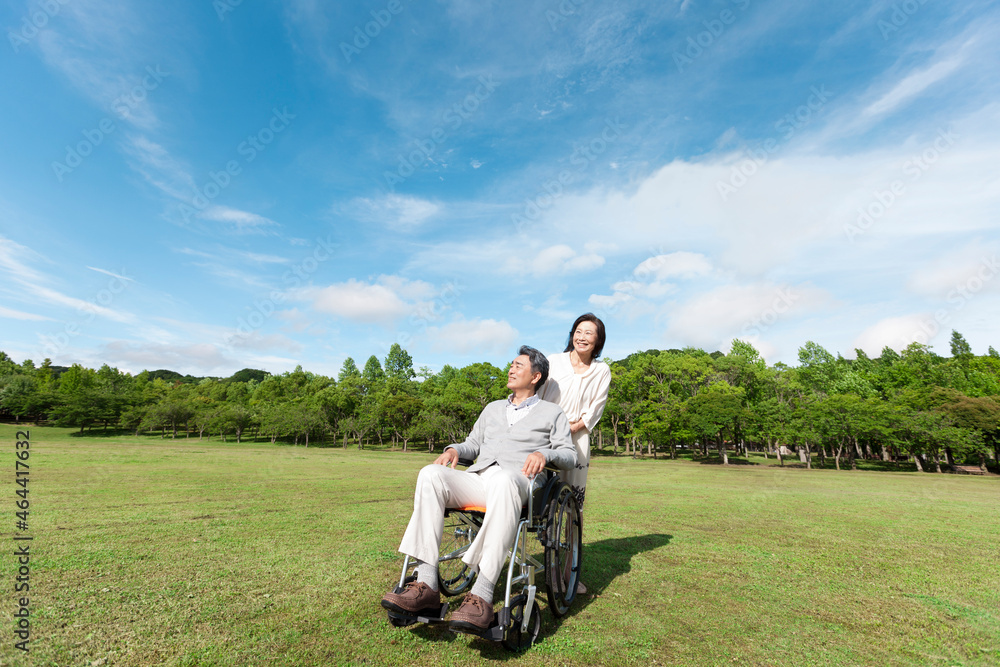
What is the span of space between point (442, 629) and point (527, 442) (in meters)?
1.31

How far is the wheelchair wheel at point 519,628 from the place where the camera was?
261cm

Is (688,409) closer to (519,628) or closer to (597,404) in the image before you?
(597,404)

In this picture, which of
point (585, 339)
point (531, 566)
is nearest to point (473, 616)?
point (531, 566)

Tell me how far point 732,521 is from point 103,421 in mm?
64501

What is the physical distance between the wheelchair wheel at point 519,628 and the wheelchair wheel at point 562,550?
20cm

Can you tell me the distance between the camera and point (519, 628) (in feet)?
8.77

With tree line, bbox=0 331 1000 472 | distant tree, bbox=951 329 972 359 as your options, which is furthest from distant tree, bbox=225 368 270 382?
distant tree, bbox=951 329 972 359

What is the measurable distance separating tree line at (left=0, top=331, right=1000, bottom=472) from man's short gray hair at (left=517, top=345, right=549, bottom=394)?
35162 millimetres

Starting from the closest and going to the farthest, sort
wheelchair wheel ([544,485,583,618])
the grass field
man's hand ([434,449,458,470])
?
the grass field < wheelchair wheel ([544,485,583,618]) < man's hand ([434,449,458,470])

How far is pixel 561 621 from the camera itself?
3.14 m

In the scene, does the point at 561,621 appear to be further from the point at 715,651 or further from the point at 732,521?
the point at 732,521

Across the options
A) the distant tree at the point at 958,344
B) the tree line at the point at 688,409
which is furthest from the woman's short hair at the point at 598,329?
the distant tree at the point at 958,344

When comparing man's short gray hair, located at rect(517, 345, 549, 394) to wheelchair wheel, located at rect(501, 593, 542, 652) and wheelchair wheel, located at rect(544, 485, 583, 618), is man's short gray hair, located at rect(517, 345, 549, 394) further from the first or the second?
wheelchair wheel, located at rect(501, 593, 542, 652)

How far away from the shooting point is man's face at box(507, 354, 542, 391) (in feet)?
11.9
